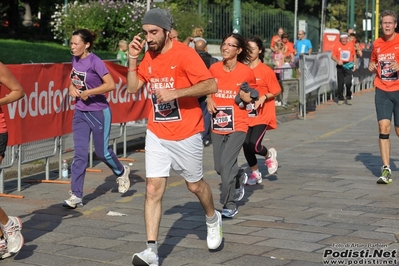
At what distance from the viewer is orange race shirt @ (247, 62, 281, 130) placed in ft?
33.5

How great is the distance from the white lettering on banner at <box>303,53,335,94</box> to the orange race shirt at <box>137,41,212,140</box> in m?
13.6

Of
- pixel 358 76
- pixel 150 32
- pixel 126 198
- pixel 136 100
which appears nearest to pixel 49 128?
pixel 126 198

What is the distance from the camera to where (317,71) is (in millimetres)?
22344

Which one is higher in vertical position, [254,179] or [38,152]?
[38,152]

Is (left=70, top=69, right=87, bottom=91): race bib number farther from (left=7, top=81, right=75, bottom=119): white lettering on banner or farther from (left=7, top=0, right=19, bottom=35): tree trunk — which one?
(left=7, top=0, right=19, bottom=35): tree trunk

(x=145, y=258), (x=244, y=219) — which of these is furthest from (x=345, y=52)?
(x=145, y=258)

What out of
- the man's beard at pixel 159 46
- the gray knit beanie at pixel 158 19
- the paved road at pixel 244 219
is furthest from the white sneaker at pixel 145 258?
the gray knit beanie at pixel 158 19

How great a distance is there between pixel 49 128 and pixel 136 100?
2.84 m

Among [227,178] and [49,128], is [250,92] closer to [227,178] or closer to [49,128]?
[227,178]

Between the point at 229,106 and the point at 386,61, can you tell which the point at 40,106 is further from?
the point at 386,61

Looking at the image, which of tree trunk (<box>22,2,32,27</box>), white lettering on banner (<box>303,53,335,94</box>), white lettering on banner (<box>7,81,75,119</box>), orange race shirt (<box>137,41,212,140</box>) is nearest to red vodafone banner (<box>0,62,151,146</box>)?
white lettering on banner (<box>7,81,75,119</box>)

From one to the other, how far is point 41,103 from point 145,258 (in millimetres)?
4833

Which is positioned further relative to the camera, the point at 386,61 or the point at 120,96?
the point at 120,96

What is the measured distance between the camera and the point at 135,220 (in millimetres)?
8625
